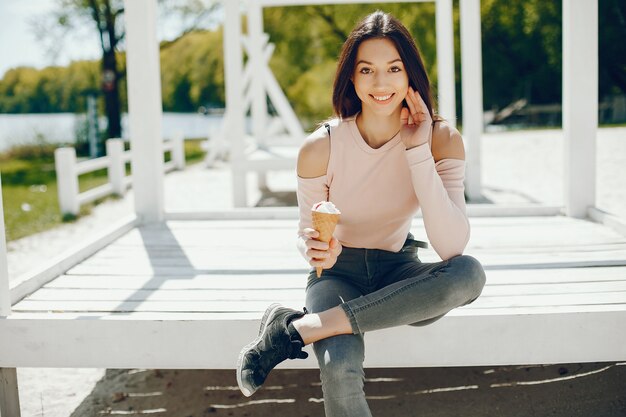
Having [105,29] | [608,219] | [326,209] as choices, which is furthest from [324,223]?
[105,29]

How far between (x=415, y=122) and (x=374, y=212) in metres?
0.35

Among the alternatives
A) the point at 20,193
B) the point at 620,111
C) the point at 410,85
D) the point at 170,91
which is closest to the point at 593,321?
the point at 410,85

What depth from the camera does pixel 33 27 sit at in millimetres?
20672

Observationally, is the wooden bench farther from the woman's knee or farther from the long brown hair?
the long brown hair

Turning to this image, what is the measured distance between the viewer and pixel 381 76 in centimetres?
240

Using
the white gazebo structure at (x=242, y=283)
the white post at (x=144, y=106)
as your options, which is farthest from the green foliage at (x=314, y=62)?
the white post at (x=144, y=106)

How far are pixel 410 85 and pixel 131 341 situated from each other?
1410mm

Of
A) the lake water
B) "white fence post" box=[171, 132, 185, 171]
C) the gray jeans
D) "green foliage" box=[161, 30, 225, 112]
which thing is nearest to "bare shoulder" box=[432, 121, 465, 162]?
the gray jeans

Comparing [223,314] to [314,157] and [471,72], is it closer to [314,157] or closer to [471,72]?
[314,157]

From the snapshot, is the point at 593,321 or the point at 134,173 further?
the point at 134,173

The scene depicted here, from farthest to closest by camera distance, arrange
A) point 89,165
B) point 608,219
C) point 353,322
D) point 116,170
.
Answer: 1. point 116,170
2. point 89,165
3. point 608,219
4. point 353,322

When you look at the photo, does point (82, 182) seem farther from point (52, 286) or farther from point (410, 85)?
point (410, 85)

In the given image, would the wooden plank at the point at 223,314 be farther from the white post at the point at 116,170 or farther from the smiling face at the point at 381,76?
the white post at the point at 116,170

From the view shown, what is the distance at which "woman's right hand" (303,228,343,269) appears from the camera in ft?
7.46
